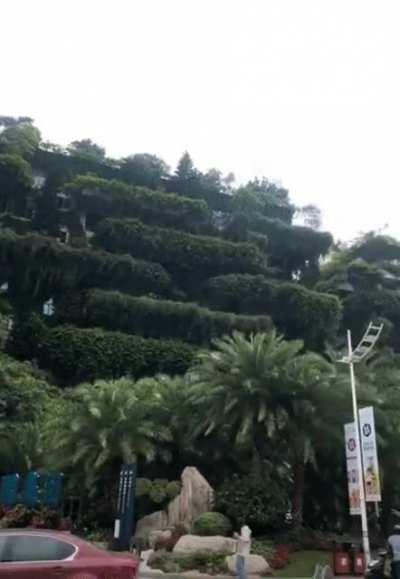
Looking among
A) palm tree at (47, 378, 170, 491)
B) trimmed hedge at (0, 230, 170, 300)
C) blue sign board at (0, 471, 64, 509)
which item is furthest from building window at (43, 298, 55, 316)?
blue sign board at (0, 471, 64, 509)

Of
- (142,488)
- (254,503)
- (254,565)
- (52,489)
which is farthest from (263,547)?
(52,489)

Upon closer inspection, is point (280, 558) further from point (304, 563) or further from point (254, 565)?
point (254, 565)

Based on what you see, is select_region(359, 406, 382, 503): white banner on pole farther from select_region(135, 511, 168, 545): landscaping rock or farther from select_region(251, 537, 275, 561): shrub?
select_region(135, 511, 168, 545): landscaping rock

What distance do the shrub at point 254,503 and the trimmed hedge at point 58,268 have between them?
108 ft

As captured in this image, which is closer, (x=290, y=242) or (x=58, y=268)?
(x=58, y=268)

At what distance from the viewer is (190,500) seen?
25.5 m

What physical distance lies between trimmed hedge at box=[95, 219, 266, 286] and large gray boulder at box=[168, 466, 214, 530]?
35.4m

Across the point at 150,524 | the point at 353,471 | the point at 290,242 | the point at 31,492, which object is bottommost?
the point at 150,524

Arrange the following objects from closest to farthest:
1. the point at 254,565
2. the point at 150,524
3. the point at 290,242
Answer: the point at 254,565 < the point at 150,524 < the point at 290,242

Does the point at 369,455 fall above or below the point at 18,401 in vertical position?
below

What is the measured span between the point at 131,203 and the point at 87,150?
10.9 m

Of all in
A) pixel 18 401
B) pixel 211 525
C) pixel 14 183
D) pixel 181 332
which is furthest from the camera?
pixel 14 183

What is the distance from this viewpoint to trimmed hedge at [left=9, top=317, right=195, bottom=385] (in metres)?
50.9

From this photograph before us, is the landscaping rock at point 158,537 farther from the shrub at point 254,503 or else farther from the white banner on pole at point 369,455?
the white banner on pole at point 369,455
